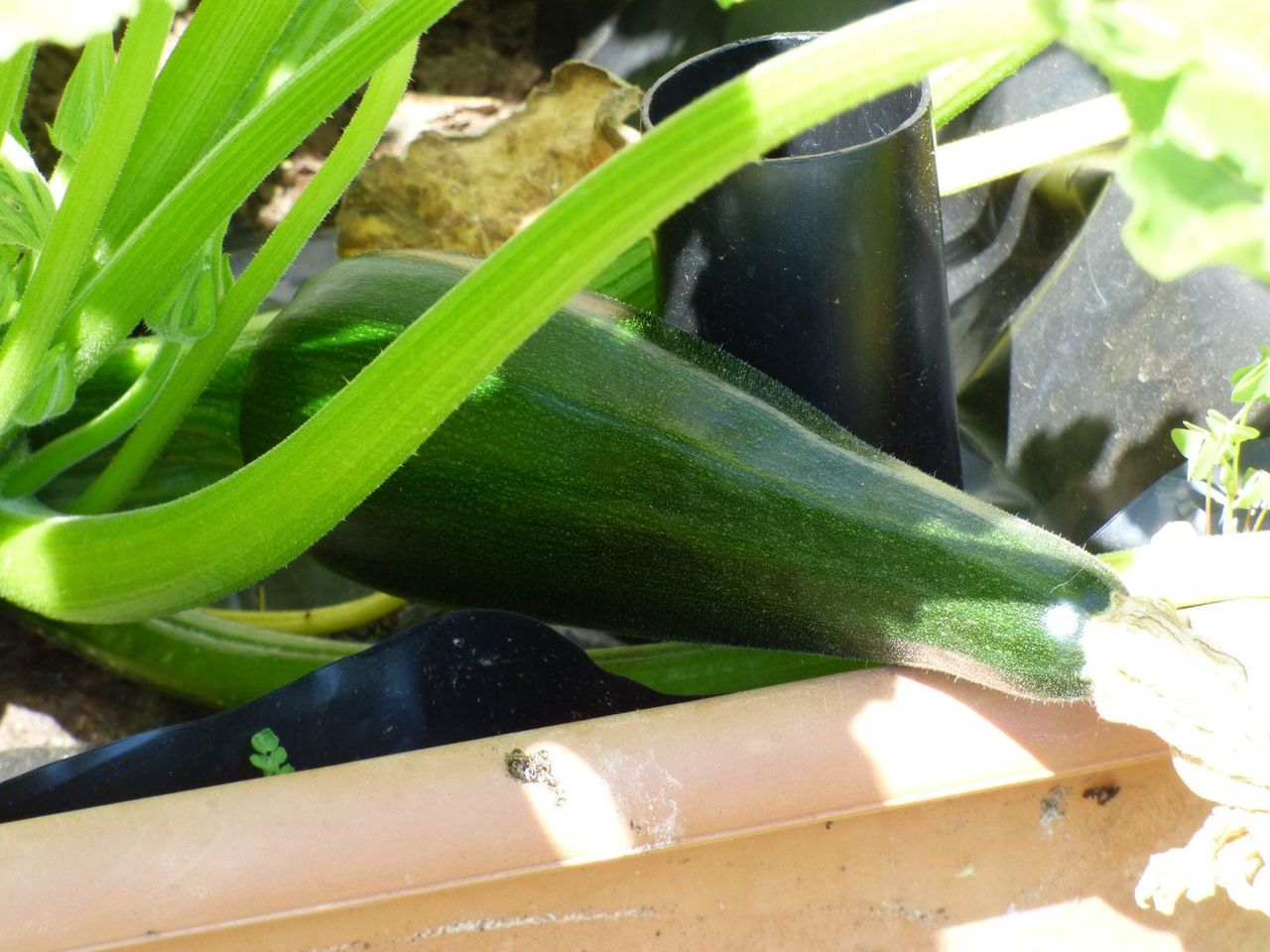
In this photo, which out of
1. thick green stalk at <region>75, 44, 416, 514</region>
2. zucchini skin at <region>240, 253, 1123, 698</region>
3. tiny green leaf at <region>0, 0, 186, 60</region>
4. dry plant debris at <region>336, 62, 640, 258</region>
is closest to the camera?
tiny green leaf at <region>0, 0, 186, 60</region>

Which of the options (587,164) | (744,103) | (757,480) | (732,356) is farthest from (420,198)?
(744,103)

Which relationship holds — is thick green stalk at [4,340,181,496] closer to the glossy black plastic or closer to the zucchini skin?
the zucchini skin

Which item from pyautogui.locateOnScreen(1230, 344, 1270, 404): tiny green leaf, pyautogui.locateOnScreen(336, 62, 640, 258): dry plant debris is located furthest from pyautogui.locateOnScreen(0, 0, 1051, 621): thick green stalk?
pyautogui.locateOnScreen(336, 62, 640, 258): dry plant debris

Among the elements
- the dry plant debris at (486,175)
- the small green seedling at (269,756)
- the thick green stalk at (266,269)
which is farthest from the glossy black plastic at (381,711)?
the dry plant debris at (486,175)

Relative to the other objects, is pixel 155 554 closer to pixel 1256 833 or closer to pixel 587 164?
pixel 1256 833

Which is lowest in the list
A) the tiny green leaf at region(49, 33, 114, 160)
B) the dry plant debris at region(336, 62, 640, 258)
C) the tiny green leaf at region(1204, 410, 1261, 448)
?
the tiny green leaf at region(1204, 410, 1261, 448)

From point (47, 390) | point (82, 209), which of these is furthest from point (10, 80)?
point (47, 390)
